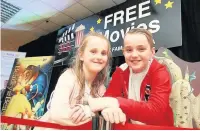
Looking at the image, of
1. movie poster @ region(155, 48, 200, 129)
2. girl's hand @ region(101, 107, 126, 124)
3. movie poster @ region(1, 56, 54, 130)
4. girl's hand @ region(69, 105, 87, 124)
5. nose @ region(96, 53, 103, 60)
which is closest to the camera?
movie poster @ region(155, 48, 200, 129)

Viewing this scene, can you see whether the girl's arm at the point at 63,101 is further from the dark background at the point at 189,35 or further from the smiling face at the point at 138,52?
the smiling face at the point at 138,52

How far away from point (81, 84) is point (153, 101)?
0.66 m

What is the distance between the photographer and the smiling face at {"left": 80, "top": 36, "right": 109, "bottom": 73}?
2006 millimetres

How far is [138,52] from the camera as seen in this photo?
185 cm

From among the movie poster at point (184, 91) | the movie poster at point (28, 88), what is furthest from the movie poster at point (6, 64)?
the movie poster at point (184, 91)

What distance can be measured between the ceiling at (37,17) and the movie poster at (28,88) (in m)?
0.26

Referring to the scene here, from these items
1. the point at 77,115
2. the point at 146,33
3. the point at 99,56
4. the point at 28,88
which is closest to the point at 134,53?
the point at 146,33

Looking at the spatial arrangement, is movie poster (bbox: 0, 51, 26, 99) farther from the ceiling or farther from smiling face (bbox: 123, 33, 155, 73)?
smiling face (bbox: 123, 33, 155, 73)

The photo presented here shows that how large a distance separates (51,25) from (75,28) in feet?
1.08

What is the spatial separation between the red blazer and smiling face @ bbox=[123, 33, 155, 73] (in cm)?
7

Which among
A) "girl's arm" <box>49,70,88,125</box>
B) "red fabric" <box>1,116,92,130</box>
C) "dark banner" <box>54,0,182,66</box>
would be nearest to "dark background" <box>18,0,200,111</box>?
"dark banner" <box>54,0,182,66</box>

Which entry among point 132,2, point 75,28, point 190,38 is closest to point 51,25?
point 75,28

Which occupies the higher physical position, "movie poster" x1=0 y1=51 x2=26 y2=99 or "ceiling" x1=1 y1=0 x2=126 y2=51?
"ceiling" x1=1 y1=0 x2=126 y2=51

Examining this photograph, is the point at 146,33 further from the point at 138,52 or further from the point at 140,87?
the point at 140,87
